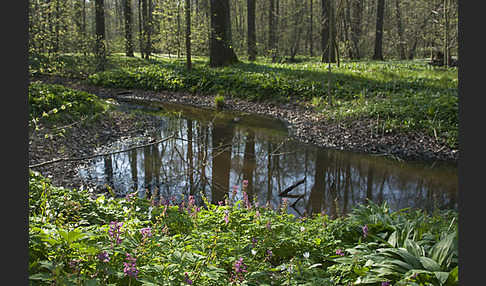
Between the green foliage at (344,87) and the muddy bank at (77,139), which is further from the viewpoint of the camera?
the green foliage at (344,87)

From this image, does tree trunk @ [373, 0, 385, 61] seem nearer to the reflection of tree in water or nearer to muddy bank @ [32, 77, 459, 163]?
muddy bank @ [32, 77, 459, 163]

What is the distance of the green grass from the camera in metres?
9.11

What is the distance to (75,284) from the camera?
1770mm

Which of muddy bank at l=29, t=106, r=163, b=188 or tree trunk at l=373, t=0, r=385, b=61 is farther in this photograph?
tree trunk at l=373, t=0, r=385, b=61

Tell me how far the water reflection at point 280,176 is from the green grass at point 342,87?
5.55ft

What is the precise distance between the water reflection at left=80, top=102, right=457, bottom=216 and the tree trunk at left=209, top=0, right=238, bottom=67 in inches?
331

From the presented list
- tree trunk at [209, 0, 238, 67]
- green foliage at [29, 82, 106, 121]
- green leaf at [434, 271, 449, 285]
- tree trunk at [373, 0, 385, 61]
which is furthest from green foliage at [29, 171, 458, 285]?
tree trunk at [373, 0, 385, 61]

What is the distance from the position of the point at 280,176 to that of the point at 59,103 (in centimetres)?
618

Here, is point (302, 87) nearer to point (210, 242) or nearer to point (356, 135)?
point (356, 135)

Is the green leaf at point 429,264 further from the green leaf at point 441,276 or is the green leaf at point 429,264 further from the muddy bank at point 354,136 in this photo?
the muddy bank at point 354,136

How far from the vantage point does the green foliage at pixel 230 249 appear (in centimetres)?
213

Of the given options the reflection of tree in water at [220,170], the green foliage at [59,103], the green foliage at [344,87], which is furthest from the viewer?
the green foliage at [344,87]

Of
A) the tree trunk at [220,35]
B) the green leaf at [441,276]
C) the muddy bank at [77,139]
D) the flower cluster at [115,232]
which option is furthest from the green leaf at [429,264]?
the tree trunk at [220,35]

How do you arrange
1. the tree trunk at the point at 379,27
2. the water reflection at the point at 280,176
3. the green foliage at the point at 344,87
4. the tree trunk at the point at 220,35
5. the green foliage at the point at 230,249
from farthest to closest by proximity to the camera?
the tree trunk at the point at 379,27
the tree trunk at the point at 220,35
the green foliage at the point at 344,87
the water reflection at the point at 280,176
the green foliage at the point at 230,249
